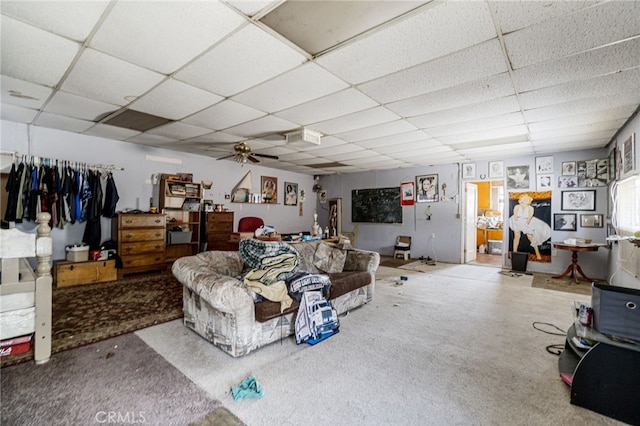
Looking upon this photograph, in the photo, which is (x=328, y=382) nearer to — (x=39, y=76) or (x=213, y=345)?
(x=213, y=345)

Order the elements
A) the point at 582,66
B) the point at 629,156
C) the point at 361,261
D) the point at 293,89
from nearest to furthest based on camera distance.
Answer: the point at 582,66 < the point at 293,89 < the point at 629,156 < the point at 361,261

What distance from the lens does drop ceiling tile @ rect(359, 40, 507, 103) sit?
2280 millimetres

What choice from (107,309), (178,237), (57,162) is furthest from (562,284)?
(57,162)

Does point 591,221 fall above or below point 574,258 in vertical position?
above

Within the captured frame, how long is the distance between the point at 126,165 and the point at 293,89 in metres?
4.14

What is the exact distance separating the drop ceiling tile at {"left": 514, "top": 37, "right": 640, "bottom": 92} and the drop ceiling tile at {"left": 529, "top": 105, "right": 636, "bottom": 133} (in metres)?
1.31

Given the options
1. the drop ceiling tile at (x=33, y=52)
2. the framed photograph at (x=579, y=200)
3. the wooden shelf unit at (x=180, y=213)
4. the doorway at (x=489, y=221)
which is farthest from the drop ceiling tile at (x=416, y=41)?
the doorway at (x=489, y=221)

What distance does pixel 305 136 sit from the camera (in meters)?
4.33

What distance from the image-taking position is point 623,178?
3979 millimetres

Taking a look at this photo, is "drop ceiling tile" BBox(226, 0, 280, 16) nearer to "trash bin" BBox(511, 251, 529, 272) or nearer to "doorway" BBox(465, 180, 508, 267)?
"trash bin" BBox(511, 251, 529, 272)

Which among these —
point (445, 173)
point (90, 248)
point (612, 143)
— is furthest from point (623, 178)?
point (90, 248)

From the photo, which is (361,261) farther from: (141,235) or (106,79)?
(141,235)

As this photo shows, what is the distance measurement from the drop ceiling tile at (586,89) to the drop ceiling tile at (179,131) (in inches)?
169

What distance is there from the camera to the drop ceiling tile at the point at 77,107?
3.27m
